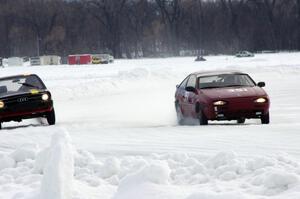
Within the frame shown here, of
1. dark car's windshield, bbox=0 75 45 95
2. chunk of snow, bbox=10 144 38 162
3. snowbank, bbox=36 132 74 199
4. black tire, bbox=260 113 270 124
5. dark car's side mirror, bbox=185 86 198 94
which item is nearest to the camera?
snowbank, bbox=36 132 74 199

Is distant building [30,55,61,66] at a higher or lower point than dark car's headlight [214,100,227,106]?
lower

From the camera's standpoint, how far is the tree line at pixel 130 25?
11769 cm

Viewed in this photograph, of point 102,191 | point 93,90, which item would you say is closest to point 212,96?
point 102,191

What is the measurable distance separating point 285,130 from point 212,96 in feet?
8.26

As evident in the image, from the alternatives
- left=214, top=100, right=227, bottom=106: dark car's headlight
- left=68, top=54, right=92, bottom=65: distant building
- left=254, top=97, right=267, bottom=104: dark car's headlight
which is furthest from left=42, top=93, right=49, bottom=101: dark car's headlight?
left=68, top=54, right=92, bottom=65: distant building

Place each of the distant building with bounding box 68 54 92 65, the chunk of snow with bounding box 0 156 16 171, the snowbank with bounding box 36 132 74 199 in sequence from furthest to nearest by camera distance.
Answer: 1. the distant building with bounding box 68 54 92 65
2. the chunk of snow with bounding box 0 156 16 171
3. the snowbank with bounding box 36 132 74 199

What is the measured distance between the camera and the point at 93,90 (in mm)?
30062

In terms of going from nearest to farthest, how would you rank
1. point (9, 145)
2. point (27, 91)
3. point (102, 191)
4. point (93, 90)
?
point (102, 191) → point (9, 145) → point (27, 91) → point (93, 90)

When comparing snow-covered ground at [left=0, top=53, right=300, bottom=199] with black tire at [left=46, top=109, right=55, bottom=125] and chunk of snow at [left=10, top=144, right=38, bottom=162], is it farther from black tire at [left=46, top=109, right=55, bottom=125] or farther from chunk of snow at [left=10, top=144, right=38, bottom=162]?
black tire at [left=46, top=109, right=55, bottom=125]

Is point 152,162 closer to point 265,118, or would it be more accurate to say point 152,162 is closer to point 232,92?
point 232,92

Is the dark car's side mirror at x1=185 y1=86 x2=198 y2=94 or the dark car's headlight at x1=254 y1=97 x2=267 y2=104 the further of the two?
the dark car's side mirror at x1=185 y1=86 x2=198 y2=94

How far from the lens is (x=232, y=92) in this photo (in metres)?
13.6

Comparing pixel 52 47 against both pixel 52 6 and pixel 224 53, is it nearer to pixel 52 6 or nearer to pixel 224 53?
pixel 52 6

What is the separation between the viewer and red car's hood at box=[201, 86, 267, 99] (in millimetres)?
13461
